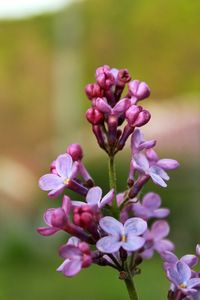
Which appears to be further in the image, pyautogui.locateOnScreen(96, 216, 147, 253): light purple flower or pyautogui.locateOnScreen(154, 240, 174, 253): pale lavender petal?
pyautogui.locateOnScreen(154, 240, 174, 253): pale lavender petal

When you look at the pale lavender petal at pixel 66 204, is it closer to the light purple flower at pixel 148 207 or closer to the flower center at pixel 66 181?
the flower center at pixel 66 181

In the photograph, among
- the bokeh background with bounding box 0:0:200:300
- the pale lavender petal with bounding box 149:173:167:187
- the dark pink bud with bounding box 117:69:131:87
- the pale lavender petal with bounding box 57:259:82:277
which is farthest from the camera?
the bokeh background with bounding box 0:0:200:300

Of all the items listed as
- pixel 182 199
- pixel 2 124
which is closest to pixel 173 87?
pixel 2 124

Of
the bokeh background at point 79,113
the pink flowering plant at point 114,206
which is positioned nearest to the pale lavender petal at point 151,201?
the pink flowering plant at point 114,206

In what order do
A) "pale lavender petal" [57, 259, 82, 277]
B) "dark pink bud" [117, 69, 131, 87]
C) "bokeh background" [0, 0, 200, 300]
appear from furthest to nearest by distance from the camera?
"bokeh background" [0, 0, 200, 300]
"dark pink bud" [117, 69, 131, 87]
"pale lavender petal" [57, 259, 82, 277]

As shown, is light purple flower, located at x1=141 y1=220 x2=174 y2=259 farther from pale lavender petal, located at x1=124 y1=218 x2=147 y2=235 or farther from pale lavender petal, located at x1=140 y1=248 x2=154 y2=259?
pale lavender petal, located at x1=124 y1=218 x2=147 y2=235

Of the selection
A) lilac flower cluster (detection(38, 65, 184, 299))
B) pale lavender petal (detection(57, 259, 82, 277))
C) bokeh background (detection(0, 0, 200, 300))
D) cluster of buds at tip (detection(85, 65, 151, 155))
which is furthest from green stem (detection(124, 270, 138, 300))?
bokeh background (detection(0, 0, 200, 300))

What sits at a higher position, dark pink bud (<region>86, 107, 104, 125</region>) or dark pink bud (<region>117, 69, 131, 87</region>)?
dark pink bud (<region>117, 69, 131, 87</region>)
